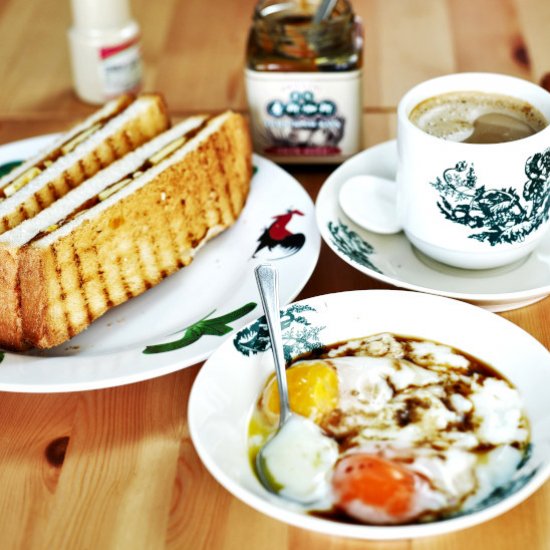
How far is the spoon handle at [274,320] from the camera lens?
1163 mm

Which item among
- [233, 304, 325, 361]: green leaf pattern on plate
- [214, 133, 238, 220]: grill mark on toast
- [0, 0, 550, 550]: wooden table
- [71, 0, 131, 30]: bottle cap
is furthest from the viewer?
[71, 0, 131, 30]: bottle cap

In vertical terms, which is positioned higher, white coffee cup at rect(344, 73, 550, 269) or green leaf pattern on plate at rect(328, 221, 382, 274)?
white coffee cup at rect(344, 73, 550, 269)

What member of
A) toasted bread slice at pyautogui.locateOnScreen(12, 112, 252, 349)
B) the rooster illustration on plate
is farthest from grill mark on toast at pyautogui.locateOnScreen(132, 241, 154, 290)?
the rooster illustration on plate

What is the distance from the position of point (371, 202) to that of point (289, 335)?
453 millimetres

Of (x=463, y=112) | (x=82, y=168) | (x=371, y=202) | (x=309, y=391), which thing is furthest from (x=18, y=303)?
(x=463, y=112)

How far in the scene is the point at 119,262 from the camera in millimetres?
1496

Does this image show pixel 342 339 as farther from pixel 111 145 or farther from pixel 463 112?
pixel 111 145

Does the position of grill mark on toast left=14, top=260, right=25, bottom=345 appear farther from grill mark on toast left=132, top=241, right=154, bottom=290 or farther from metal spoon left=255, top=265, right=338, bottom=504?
metal spoon left=255, top=265, right=338, bottom=504

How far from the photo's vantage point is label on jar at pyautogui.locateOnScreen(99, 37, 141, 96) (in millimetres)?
2152

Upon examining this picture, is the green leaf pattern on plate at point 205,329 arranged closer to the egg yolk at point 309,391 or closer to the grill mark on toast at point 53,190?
the egg yolk at point 309,391

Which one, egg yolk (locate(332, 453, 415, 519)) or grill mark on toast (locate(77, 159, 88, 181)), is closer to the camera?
egg yolk (locate(332, 453, 415, 519))

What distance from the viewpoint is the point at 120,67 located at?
7.14 ft

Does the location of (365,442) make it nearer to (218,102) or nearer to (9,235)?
(9,235)

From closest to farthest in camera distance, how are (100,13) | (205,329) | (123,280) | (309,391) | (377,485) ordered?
(377,485) < (309,391) < (205,329) < (123,280) < (100,13)
